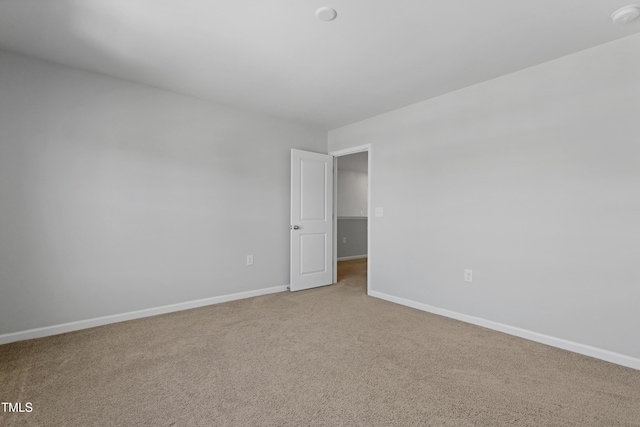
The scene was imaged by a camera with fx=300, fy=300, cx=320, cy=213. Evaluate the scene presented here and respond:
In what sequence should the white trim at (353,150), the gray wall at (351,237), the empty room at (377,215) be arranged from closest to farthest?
the empty room at (377,215)
the white trim at (353,150)
the gray wall at (351,237)

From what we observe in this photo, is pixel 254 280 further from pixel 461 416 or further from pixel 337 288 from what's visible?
pixel 461 416

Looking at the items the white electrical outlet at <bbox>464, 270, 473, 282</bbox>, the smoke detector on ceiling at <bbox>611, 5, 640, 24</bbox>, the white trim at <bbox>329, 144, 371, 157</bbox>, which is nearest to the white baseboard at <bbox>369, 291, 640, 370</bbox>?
the white electrical outlet at <bbox>464, 270, 473, 282</bbox>

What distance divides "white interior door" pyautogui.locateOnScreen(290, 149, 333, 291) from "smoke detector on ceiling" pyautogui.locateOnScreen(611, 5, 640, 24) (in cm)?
322

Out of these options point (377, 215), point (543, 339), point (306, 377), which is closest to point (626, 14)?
point (543, 339)

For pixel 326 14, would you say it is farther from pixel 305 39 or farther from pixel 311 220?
pixel 311 220

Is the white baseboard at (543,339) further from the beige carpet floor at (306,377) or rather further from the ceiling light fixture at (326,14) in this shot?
the ceiling light fixture at (326,14)

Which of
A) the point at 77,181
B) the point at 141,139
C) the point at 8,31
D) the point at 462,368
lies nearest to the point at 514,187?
the point at 462,368

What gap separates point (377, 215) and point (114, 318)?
3.16 meters

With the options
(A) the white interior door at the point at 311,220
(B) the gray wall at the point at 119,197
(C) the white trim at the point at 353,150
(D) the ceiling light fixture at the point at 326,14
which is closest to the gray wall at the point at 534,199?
(C) the white trim at the point at 353,150

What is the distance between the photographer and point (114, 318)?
2.97 meters

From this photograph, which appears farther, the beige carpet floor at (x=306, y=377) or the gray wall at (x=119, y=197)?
the gray wall at (x=119, y=197)

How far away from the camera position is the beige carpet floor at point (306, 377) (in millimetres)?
1596

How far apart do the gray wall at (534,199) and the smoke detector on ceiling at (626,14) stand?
0.32 m

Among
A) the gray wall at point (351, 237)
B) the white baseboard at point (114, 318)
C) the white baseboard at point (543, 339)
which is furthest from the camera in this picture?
the gray wall at point (351, 237)
